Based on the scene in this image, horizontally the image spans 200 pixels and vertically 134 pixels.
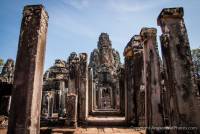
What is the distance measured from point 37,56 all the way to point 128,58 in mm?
7051

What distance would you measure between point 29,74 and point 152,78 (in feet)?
13.8

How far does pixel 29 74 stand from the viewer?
4.65m

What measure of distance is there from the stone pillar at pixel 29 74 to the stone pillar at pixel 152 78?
3734 millimetres

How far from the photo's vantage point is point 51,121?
10031 millimetres

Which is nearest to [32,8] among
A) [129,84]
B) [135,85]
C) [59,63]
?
[135,85]

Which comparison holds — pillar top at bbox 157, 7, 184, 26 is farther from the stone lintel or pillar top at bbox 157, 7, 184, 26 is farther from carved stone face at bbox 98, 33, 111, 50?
carved stone face at bbox 98, 33, 111, 50

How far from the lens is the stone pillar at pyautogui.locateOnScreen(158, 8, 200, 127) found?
4836 millimetres

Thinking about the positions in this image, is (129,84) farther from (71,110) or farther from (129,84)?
(71,110)

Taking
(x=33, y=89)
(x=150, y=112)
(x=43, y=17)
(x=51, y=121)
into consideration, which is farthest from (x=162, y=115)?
(x=51, y=121)

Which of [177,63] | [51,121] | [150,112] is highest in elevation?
[177,63]

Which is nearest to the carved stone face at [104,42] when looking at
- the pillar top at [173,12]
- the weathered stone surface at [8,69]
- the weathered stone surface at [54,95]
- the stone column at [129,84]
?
the weathered stone surface at [8,69]

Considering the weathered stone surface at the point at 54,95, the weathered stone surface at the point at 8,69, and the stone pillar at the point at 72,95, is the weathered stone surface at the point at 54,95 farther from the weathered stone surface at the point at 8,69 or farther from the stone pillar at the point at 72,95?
the weathered stone surface at the point at 8,69

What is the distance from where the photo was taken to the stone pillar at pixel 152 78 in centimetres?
653

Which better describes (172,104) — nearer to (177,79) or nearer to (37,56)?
(177,79)
